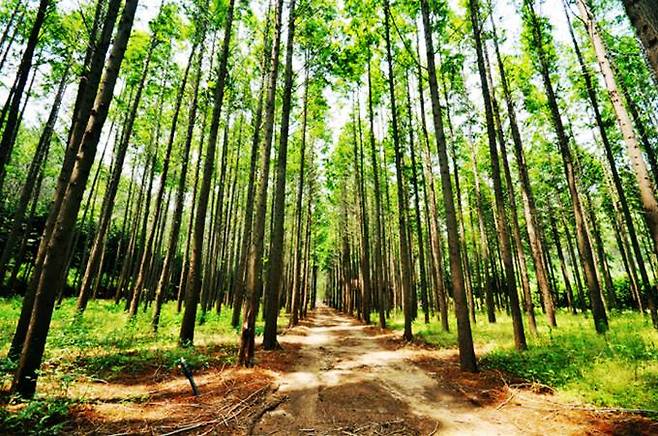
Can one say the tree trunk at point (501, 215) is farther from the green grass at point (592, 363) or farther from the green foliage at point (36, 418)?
the green foliage at point (36, 418)

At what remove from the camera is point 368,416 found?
16.9ft

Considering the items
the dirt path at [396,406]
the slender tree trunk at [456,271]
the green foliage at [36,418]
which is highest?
the slender tree trunk at [456,271]

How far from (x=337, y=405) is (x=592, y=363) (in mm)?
6117

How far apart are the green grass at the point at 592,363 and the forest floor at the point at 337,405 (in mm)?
488

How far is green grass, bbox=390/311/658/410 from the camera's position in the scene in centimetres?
562

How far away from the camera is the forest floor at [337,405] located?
4.56 meters

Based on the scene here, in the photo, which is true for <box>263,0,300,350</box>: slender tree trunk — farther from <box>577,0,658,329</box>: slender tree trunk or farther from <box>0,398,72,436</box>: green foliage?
<box>577,0,658,329</box>: slender tree trunk

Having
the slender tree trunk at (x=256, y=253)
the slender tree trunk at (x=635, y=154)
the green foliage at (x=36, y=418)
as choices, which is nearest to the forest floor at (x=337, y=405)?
the green foliage at (x=36, y=418)

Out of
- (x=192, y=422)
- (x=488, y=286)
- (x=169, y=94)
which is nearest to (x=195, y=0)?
(x=169, y=94)

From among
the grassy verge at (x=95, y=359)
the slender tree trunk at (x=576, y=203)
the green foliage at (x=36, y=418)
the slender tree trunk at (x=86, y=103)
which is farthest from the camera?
the slender tree trunk at (x=576, y=203)

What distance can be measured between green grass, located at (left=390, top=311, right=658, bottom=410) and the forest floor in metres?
0.49

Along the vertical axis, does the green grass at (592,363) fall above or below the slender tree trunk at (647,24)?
below

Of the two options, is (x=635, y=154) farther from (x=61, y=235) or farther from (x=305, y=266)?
(x=305, y=266)

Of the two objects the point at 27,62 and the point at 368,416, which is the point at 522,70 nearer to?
the point at 368,416
